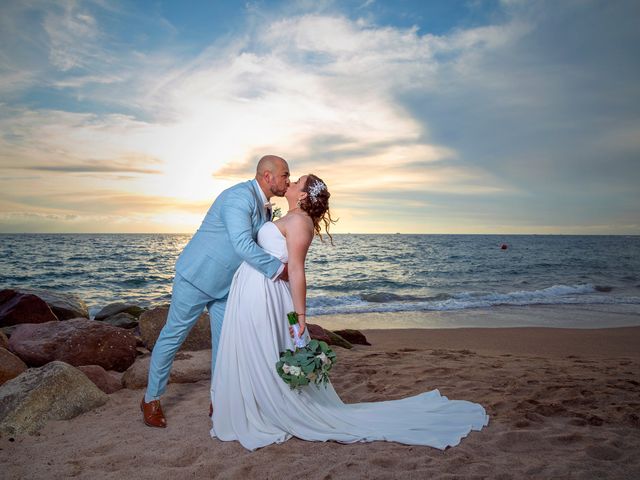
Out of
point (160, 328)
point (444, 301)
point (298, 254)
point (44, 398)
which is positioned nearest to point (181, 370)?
point (44, 398)

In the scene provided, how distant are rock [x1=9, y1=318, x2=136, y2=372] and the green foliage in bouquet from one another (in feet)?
11.4

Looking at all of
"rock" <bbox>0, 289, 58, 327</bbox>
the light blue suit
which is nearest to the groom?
the light blue suit

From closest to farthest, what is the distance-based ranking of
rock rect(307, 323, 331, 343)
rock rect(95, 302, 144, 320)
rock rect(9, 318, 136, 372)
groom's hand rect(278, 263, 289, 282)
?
groom's hand rect(278, 263, 289, 282)
rock rect(9, 318, 136, 372)
rock rect(307, 323, 331, 343)
rock rect(95, 302, 144, 320)

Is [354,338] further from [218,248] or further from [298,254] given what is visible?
[298,254]

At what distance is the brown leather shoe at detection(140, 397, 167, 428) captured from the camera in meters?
4.24

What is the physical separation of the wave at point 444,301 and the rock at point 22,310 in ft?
22.1

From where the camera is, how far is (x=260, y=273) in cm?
389

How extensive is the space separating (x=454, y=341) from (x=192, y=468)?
6952mm

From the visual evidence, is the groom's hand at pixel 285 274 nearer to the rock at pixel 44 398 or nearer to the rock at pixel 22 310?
the rock at pixel 44 398

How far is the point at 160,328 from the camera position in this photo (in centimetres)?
737

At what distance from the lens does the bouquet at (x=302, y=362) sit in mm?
3619

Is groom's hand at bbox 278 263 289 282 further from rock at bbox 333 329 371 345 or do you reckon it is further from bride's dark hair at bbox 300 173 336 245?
rock at bbox 333 329 371 345

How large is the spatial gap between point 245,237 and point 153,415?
1893 mm

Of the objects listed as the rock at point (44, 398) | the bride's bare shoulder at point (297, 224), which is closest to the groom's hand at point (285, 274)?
the bride's bare shoulder at point (297, 224)
